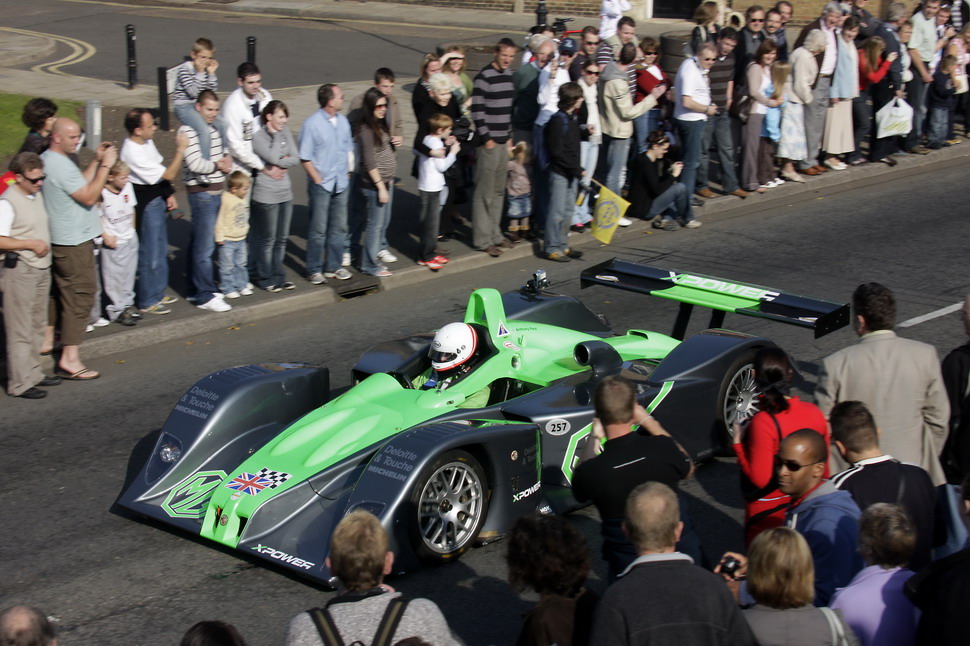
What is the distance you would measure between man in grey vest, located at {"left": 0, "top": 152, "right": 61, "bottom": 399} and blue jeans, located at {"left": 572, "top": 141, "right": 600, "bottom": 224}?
20.7ft

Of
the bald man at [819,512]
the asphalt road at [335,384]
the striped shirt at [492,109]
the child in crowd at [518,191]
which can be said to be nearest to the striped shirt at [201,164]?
the asphalt road at [335,384]

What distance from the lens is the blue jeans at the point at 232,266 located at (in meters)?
11.3

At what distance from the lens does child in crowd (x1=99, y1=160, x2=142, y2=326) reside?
10383mm

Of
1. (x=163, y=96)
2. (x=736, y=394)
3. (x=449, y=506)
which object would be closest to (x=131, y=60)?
(x=163, y=96)

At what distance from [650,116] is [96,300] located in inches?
281

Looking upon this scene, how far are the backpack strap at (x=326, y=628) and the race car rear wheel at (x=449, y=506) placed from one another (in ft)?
7.87

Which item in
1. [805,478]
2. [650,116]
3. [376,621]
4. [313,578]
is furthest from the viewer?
[650,116]

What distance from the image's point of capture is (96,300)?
10.7m

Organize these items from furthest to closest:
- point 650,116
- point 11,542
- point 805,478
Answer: point 650,116 < point 11,542 < point 805,478

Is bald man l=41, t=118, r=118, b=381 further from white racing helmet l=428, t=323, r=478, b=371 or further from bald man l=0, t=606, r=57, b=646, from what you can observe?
bald man l=0, t=606, r=57, b=646

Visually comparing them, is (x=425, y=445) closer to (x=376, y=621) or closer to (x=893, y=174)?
(x=376, y=621)

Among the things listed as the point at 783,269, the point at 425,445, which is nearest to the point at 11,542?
the point at 425,445

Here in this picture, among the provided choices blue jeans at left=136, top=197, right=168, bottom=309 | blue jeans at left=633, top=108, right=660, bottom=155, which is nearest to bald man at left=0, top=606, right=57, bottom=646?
blue jeans at left=136, top=197, right=168, bottom=309

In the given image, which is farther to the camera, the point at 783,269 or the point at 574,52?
the point at 574,52
